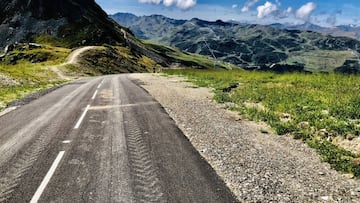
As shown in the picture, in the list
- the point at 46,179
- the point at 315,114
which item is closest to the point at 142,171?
the point at 46,179

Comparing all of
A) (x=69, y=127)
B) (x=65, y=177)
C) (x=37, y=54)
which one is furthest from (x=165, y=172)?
(x=37, y=54)

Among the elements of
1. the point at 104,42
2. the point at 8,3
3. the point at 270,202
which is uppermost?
the point at 8,3

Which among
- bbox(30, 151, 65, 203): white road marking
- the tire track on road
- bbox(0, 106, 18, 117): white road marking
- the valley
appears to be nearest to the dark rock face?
bbox(0, 106, 18, 117): white road marking

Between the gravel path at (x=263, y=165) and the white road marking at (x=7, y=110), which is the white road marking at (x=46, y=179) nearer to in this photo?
the gravel path at (x=263, y=165)

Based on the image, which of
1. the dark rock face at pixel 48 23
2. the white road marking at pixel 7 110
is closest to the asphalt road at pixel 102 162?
the white road marking at pixel 7 110

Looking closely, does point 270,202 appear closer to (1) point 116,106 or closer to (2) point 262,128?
(2) point 262,128

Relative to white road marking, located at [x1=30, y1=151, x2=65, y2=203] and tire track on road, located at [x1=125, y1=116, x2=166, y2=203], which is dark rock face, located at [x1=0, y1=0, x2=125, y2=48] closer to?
tire track on road, located at [x1=125, y1=116, x2=166, y2=203]

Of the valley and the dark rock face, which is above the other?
the dark rock face

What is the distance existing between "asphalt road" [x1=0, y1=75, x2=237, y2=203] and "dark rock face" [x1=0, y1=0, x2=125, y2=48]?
126 m

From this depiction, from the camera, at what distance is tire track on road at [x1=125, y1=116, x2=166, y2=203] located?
25.3 ft

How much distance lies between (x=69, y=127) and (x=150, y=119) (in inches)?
150

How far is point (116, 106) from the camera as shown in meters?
20.2

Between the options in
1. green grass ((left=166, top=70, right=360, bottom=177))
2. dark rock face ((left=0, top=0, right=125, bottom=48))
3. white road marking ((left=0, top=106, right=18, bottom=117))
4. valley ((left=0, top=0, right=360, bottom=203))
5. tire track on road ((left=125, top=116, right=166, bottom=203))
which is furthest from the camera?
dark rock face ((left=0, top=0, right=125, bottom=48))

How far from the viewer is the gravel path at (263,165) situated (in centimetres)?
790
